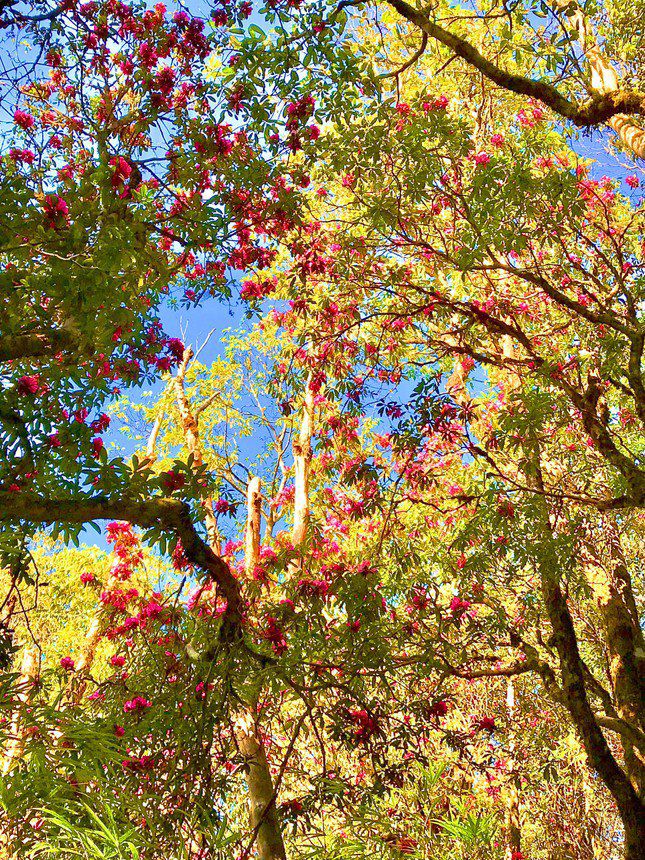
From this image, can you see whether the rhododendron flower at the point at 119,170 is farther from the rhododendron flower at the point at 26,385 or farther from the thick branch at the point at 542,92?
the thick branch at the point at 542,92

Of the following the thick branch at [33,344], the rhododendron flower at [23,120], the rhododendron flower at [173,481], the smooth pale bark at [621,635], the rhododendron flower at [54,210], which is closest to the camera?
the thick branch at [33,344]

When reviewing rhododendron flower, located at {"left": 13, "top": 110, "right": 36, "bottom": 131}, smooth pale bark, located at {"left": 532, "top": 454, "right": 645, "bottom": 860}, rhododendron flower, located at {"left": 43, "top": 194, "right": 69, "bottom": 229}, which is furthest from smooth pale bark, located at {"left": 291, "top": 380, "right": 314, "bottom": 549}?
rhododendron flower, located at {"left": 43, "top": 194, "right": 69, "bottom": 229}

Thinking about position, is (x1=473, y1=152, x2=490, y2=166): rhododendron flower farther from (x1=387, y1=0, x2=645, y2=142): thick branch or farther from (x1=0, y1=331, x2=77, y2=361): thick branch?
(x1=0, y1=331, x2=77, y2=361): thick branch

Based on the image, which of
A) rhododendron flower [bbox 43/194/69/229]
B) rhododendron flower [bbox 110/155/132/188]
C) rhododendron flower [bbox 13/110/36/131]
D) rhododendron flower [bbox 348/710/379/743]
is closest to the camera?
rhododendron flower [bbox 43/194/69/229]

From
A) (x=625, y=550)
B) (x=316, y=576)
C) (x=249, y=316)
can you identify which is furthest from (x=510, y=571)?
(x=625, y=550)

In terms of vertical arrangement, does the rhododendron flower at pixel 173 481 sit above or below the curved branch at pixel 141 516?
above

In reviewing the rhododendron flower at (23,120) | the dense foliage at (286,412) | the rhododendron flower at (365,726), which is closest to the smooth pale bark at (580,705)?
the dense foliage at (286,412)

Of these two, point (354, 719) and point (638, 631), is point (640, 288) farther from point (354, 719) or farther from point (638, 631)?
point (354, 719)

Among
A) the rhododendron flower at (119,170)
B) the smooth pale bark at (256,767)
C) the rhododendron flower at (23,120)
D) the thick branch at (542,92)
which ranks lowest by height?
the smooth pale bark at (256,767)

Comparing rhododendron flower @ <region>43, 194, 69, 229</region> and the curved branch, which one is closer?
the curved branch

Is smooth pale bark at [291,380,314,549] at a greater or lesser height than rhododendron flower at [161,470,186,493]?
greater

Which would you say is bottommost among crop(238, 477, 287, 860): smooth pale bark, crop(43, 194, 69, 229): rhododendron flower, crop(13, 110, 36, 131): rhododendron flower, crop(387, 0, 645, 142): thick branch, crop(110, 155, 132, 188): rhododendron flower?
crop(238, 477, 287, 860): smooth pale bark

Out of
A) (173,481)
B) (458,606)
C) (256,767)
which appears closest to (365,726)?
(458,606)

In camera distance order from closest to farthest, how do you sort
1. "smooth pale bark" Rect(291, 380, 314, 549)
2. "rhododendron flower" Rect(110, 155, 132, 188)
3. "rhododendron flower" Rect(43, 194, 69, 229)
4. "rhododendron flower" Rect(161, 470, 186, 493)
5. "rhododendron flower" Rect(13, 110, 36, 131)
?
"rhododendron flower" Rect(43, 194, 69, 229) < "rhododendron flower" Rect(110, 155, 132, 188) < "rhododendron flower" Rect(161, 470, 186, 493) < "rhododendron flower" Rect(13, 110, 36, 131) < "smooth pale bark" Rect(291, 380, 314, 549)
